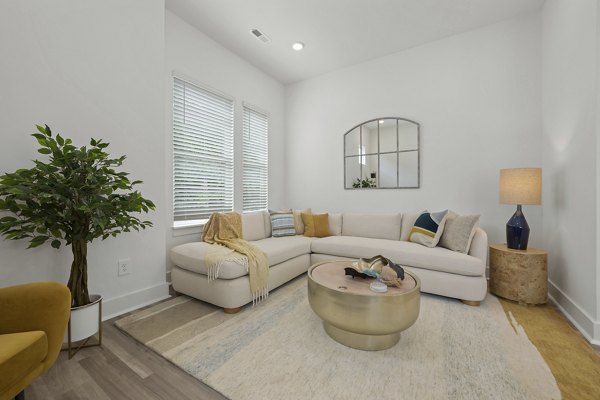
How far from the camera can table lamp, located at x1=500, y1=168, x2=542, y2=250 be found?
236 centimetres

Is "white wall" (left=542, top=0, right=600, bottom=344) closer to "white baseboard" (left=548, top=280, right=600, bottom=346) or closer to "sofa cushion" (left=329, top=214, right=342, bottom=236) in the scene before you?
"white baseboard" (left=548, top=280, right=600, bottom=346)

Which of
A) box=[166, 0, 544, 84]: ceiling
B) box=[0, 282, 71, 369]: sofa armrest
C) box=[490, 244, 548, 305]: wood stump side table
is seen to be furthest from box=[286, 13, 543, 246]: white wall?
box=[0, 282, 71, 369]: sofa armrest

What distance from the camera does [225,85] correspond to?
3.55 m

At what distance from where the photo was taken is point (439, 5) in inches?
108

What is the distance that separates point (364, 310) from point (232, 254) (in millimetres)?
1326

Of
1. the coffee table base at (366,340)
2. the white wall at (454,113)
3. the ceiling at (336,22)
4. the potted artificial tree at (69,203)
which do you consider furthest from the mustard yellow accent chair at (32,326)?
the white wall at (454,113)

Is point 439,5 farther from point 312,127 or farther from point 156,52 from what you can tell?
point 156,52

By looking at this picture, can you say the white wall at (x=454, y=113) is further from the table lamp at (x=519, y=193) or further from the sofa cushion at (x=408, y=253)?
the sofa cushion at (x=408, y=253)

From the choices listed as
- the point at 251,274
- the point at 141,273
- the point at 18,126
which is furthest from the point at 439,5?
the point at 141,273

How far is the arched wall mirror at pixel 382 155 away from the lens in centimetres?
353

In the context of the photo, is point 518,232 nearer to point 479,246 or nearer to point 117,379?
point 479,246

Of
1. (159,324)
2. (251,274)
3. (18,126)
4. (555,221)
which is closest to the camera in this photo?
(18,126)

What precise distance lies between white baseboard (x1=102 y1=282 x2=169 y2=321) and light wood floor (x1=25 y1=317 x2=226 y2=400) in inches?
18.8

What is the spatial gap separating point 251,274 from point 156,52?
235cm
